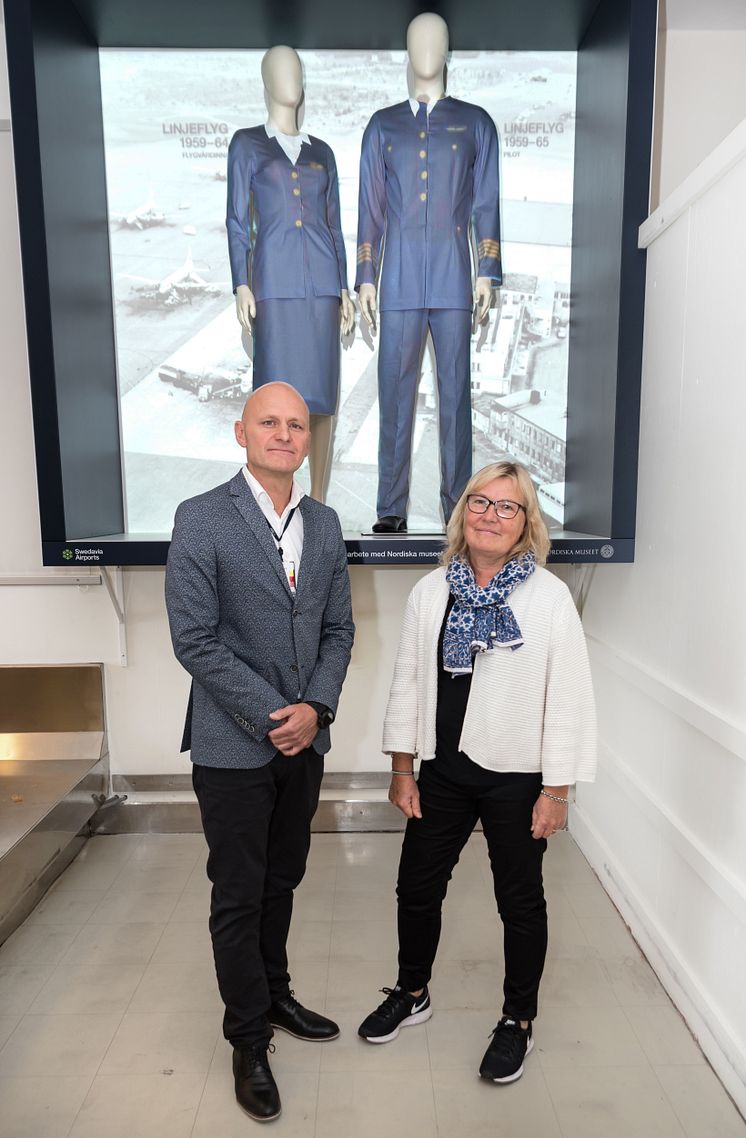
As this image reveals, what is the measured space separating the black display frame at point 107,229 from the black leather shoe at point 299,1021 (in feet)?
4.51

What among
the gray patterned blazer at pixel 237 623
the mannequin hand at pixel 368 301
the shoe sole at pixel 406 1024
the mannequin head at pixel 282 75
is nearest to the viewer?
the gray patterned blazer at pixel 237 623

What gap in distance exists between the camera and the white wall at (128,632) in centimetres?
311

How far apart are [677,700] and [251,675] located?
50.6 inches

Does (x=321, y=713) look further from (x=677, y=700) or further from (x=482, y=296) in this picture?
(x=482, y=296)

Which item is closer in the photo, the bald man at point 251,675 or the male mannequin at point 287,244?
the bald man at point 251,675

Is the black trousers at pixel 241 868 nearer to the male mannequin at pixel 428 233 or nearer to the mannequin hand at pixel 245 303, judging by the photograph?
the male mannequin at pixel 428 233

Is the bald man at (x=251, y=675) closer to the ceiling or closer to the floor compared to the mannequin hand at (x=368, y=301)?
closer to the floor

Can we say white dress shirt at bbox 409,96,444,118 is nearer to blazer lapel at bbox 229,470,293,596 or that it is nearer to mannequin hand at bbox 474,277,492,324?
mannequin hand at bbox 474,277,492,324

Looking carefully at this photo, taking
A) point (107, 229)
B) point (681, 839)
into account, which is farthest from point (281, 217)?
point (681, 839)

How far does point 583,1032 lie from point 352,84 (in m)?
3.29

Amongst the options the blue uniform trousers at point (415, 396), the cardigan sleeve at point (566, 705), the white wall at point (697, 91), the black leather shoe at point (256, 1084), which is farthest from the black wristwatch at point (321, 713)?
the white wall at point (697, 91)

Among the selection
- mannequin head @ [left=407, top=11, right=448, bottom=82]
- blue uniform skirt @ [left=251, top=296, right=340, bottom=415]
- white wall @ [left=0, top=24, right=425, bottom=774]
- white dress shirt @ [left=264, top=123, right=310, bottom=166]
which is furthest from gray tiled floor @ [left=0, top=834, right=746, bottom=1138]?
mannequin head @ [left=407, top=11, right=448, bottom=82]

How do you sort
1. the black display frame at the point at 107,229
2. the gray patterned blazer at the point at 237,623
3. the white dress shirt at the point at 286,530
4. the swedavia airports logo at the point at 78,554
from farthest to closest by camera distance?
the swedavia airports logo at the point at 78,554, the black display frame at the point at 107,229, the white dress shirt at the point at 286,530, the gray patterned blazer at the point at 237,623

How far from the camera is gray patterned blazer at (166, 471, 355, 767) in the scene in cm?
175
